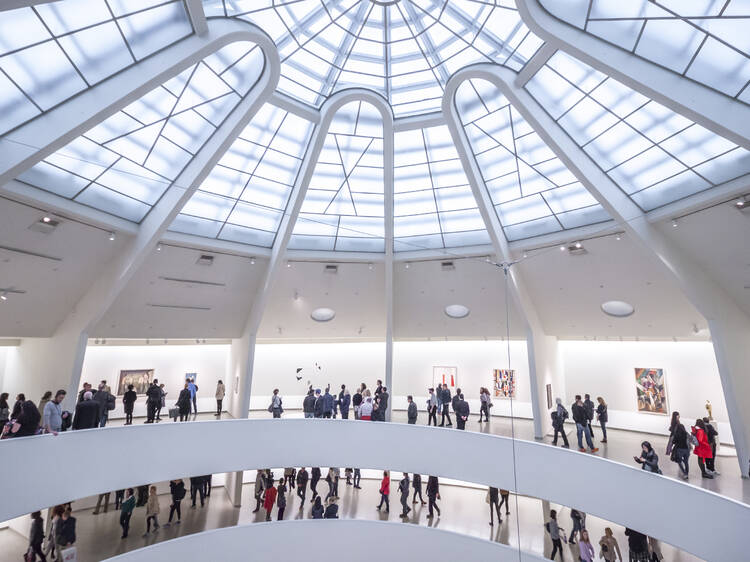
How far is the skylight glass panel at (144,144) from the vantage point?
38.4ft

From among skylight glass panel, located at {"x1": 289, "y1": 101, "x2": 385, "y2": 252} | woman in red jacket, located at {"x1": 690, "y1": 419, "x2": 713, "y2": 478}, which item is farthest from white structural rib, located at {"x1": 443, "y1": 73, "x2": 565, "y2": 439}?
woman in red jacket, located at {"x1": 690, "y1": 419, "x2": 713, "y2": 478}

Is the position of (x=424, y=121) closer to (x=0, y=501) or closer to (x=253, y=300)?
(x=253, y=300)

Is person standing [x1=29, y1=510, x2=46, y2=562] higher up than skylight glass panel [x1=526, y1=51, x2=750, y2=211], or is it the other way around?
skylight glass panel [x1=526, y1=51, x2=750, y2=211]

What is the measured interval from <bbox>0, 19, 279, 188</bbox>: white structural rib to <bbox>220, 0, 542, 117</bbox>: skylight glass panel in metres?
1.01

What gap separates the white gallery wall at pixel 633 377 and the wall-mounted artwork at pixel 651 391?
0.18m

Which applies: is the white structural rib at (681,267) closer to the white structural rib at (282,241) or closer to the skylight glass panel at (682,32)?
the skylight glass panel at (682,32)

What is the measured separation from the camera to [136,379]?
73.0ft

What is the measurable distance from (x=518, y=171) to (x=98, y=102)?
42.5 ft

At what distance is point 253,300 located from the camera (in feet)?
65.0

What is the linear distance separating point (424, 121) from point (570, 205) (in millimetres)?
6332

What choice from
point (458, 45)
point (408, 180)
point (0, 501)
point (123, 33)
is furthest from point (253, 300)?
point (458, 45)

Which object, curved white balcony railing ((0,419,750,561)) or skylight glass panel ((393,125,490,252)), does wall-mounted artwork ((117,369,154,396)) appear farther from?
skylight glass panel ((393,125,490,252))

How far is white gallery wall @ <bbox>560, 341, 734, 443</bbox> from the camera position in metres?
18.3

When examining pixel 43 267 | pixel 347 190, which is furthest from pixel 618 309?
pixel 43 267
